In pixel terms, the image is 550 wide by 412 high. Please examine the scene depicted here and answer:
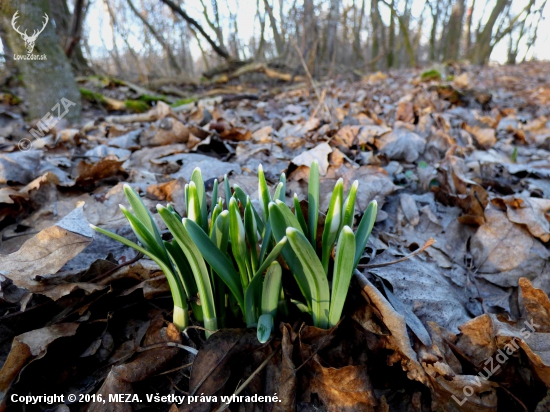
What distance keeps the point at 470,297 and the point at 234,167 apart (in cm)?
150

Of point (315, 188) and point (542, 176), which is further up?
point (315, 188)

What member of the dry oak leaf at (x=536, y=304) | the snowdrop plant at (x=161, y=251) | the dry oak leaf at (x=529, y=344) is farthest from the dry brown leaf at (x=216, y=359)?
the dry oak leaf at (x=536, y=304)

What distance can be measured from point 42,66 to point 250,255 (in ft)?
13.9

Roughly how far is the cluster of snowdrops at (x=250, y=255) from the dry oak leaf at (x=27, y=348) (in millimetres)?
360

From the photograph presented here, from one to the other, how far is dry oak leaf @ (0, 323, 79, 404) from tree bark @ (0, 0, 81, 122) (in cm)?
381

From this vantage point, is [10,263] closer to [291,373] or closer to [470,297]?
[291,373]

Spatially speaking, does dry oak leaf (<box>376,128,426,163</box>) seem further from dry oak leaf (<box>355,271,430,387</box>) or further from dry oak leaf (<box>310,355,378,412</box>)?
dry oak leaf (<box>310,355,378,412</box>)

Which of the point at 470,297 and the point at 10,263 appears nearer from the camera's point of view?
the point at 10,263

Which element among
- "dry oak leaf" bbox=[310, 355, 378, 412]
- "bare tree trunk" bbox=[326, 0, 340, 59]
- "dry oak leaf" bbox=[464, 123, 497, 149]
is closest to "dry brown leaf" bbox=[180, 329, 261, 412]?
"dry oak leaf" bbox=[310, 355, 378, 412]

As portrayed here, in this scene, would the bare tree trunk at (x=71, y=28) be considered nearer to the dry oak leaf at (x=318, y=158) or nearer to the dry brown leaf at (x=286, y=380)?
the dry oak leaf at (x=318, y=158)

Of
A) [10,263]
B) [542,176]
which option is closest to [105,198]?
[10,263]

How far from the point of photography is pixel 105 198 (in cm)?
186

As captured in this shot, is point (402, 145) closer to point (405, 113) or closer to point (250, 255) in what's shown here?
point (405, 113)

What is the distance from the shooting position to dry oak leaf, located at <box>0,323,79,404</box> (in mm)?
938
